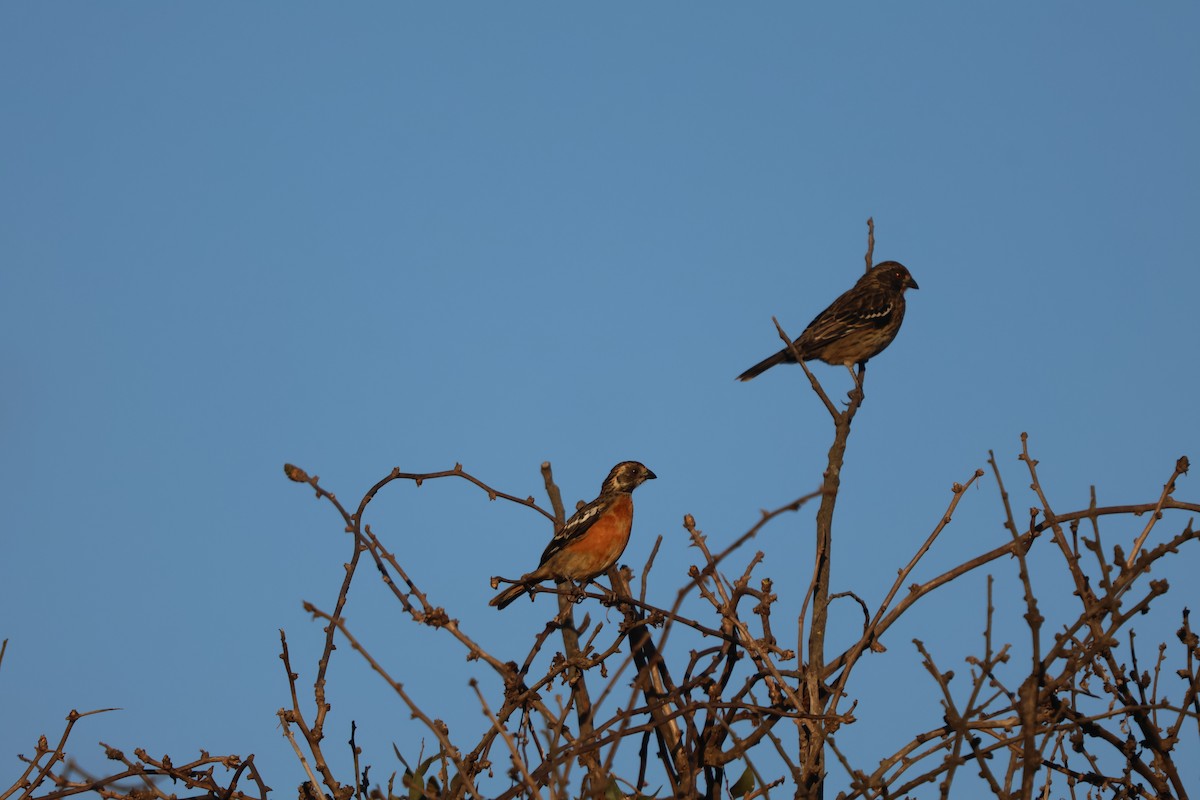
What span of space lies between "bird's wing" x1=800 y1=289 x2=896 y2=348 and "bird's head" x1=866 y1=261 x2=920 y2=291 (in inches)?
20.5

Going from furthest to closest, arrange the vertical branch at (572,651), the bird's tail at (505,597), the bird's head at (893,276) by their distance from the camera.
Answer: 1. the bird's head at (893,276)
2. the bird's tail at (505,597)
3. the vertical branch at (572,651)

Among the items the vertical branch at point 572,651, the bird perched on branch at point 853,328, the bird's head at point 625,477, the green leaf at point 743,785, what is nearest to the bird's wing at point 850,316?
the bird perched on branch at point 853,328

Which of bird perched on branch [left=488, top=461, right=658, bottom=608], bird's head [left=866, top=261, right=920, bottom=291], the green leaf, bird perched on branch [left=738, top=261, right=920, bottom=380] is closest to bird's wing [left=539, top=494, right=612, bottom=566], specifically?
bird perched on branch [left=488, top=461, right=658, bottom=608]

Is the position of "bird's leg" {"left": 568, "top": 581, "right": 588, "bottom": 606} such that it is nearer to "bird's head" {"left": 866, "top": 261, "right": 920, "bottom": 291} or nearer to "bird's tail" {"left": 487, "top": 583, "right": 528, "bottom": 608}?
"bird's tail" {"left": 487, "top": 583, "right": 528, "bottom": 608}

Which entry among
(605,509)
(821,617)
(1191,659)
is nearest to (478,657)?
(821,617)

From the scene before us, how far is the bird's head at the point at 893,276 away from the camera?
13.7 metres

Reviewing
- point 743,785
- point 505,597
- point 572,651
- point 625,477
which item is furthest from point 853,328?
point 743,785

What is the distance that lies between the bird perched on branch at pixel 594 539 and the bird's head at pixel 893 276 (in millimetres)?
5416

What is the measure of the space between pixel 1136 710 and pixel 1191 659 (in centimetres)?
53

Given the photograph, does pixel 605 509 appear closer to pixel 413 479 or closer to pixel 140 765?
pixel 413 479

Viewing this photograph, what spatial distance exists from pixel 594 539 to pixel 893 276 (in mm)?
6427

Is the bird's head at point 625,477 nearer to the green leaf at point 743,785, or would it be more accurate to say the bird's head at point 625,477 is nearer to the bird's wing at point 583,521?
the bird's wing at point 583,521

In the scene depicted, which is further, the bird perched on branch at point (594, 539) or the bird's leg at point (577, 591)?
the bird perched on branch at point (594, 539)

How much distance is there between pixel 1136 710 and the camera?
3.65 metres
